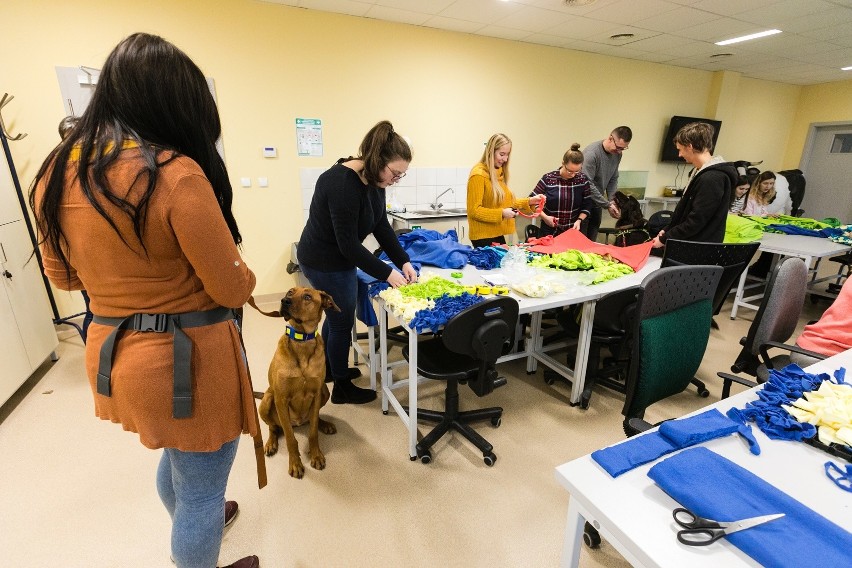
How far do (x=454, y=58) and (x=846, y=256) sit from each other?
15.2ft

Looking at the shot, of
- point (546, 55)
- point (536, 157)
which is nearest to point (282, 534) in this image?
point (536, 157)

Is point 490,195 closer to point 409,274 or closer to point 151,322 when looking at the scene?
point 409,274

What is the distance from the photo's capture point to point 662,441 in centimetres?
90

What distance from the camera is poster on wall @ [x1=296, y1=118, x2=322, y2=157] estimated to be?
3.92m

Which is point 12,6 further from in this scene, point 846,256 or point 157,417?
point 846,256

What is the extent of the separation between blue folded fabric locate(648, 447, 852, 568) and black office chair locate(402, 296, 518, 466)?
3.00 feet

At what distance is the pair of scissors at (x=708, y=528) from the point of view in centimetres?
68

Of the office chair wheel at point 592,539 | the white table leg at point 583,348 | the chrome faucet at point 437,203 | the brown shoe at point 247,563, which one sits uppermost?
the chrome faucet at point 437,203

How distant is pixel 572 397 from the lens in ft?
8.19

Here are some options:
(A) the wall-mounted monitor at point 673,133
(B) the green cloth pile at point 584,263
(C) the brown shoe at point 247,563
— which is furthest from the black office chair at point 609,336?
(A) the wall-mounted monitor at point 673,133

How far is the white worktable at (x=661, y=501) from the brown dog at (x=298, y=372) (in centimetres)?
123

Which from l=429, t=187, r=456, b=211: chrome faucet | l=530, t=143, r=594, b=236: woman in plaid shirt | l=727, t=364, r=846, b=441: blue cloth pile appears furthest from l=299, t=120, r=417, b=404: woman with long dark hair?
l=429, t=187, r=456, b=211: chrome faucet

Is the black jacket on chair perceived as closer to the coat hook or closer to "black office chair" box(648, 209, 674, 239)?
"black office chair" box(648, 209, 674, 239)

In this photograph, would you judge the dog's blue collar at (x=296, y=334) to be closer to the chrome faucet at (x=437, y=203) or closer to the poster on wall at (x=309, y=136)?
the poster on wall at (x=309, y=136)
